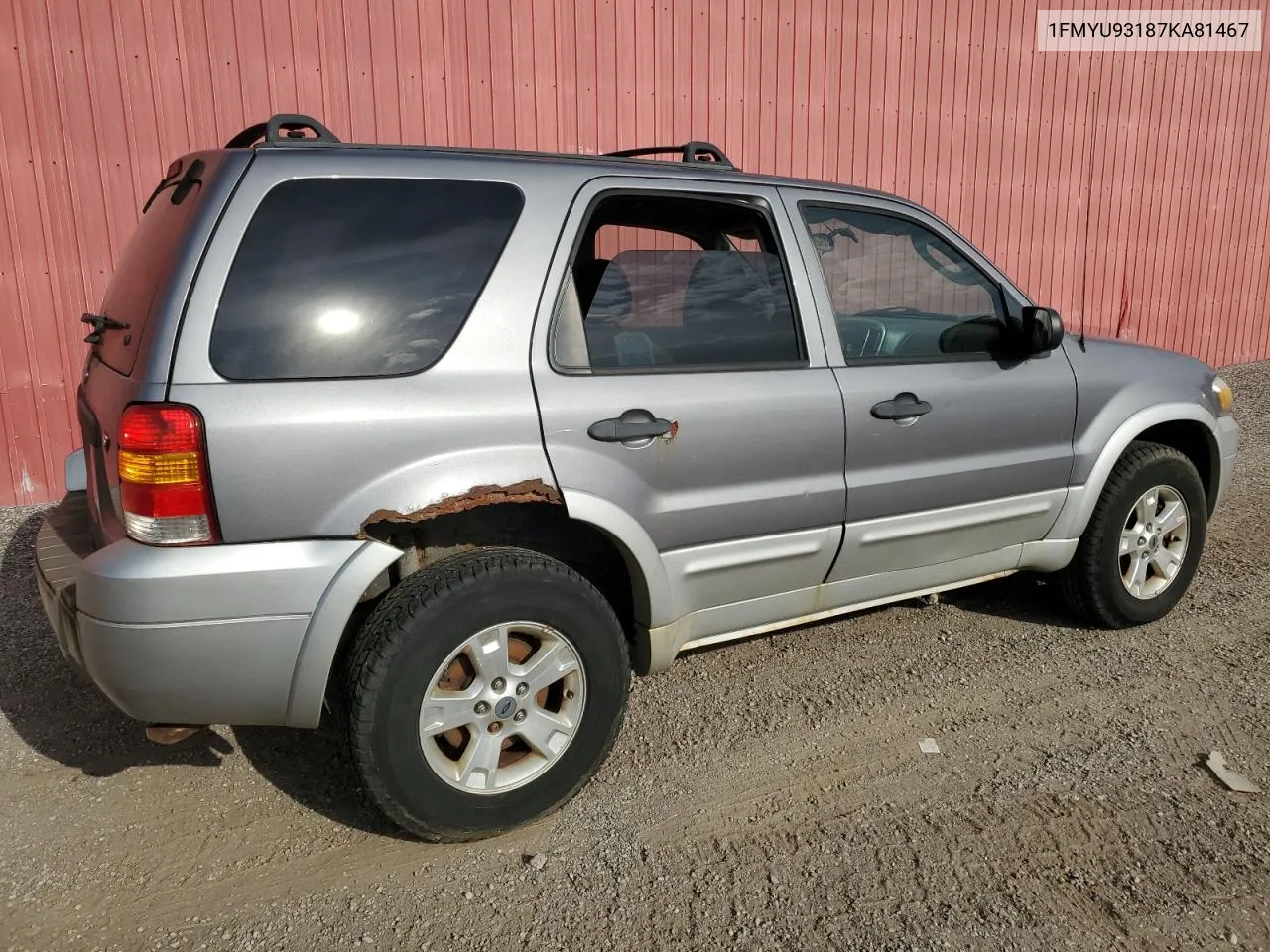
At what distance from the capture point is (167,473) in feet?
6.95

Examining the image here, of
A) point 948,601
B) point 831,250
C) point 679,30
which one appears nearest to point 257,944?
point 831,250

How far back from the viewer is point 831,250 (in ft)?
10.5

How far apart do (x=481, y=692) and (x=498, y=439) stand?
0.68m

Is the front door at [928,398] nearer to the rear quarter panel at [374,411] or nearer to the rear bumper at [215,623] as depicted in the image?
the rear quarter panel at [374,411]

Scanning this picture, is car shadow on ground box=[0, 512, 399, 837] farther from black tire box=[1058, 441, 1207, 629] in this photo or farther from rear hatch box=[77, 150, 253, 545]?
black tire box=[1058, 441, 1207, 629]

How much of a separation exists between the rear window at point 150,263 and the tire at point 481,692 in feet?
3.03

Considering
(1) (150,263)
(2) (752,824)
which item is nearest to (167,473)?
(1) (150,263)

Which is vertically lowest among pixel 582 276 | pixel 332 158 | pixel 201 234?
pixel 582 276

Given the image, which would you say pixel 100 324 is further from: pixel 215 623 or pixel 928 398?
pixel 928 398

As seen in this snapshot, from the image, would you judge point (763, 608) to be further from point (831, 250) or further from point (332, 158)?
point (332, 158)

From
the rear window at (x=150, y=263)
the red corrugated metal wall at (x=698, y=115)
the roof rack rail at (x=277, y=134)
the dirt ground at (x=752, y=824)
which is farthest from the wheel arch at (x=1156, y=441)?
the red corrugated metal wall at (x=698, y=115)

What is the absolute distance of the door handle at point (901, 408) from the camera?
122 inches

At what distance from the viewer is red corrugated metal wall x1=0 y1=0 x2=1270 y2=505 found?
17.6 ft

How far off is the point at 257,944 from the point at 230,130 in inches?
194
